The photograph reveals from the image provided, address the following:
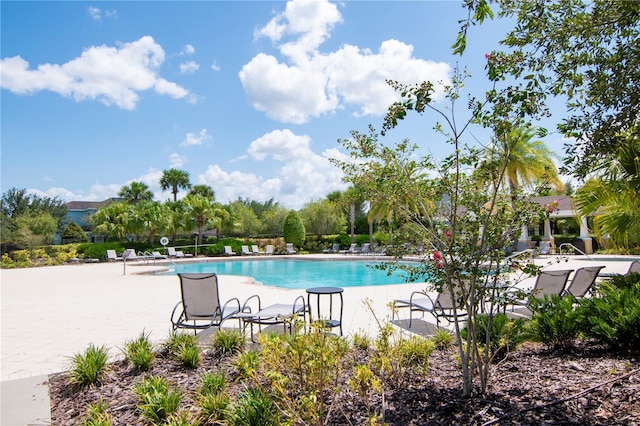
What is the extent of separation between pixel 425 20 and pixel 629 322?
4.11m

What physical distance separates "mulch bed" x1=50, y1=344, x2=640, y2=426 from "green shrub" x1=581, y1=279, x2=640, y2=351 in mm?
188

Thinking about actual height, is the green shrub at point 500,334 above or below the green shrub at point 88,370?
above

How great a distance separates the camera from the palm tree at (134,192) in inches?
1764

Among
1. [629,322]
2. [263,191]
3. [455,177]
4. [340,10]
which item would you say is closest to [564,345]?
[629,322]

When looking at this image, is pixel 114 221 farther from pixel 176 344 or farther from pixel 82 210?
pixel 82 210

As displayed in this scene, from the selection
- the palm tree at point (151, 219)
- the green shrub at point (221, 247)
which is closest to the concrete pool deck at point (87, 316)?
the green shrub at point (221, 247)

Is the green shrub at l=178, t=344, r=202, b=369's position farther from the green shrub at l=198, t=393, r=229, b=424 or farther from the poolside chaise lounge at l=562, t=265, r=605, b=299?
the poolside chaise lounge at l=562, t=265, r=605, b=299

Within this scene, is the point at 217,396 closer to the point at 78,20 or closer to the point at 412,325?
the point at 412,325

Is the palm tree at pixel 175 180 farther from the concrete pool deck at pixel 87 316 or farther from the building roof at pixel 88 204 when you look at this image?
the concrete pool deck at pixel 87 316

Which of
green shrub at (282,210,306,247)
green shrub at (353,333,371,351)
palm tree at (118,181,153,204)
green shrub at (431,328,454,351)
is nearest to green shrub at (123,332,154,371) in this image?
green shrub at (353,333,371,351)

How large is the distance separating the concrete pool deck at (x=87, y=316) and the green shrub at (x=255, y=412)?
1571 millimetres

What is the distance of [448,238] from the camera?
3145mm

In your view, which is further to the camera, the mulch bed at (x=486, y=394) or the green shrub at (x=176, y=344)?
the green shrub at (x=176, y=344)

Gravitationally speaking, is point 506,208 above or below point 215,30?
below
